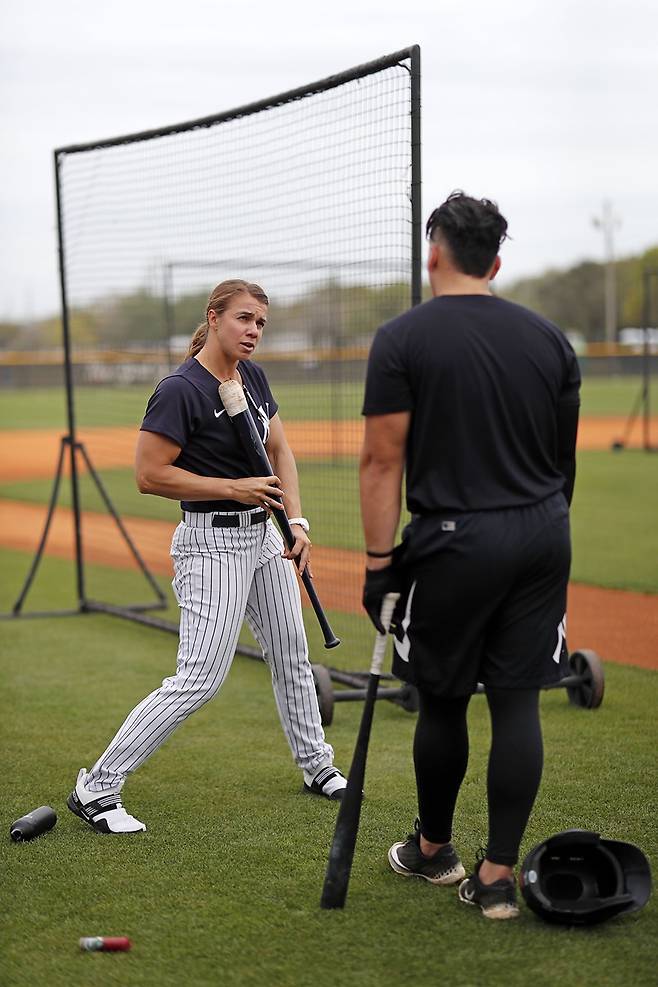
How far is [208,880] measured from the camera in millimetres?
4039

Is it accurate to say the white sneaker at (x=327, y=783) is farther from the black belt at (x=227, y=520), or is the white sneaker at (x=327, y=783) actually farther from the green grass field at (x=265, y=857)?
the black belt at (x=227, y=520)

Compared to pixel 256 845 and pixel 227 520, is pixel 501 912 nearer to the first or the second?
pixel 256 845

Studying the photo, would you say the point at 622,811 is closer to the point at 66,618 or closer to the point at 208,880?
the point at 208,880

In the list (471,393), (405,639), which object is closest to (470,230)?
(471,393)

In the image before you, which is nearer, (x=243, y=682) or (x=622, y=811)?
(x=622, y=811)

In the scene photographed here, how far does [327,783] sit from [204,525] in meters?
1.20

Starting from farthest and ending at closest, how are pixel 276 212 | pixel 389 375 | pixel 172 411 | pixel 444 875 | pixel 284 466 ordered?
pixel 276 212, pixel 284 466, pixel 172 411, pixel 444 875, pixel 389 375

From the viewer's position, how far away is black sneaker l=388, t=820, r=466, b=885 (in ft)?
12.9

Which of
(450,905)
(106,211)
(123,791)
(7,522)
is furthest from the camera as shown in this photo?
(7,522)

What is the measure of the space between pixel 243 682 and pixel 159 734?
2.66 metres

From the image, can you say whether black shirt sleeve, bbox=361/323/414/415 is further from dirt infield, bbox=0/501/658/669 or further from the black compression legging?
dirt infield, bbox=0/501/658/669

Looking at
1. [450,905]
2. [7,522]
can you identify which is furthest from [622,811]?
[7,522]

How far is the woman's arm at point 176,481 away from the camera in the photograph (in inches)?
172

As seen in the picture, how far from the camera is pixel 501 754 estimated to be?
357cm
